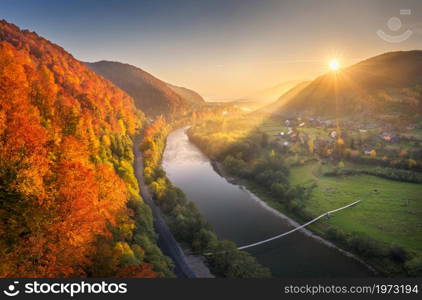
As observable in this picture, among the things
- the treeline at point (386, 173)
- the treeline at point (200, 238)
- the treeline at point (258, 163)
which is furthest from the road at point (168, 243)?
the treeline at point (386, 173)

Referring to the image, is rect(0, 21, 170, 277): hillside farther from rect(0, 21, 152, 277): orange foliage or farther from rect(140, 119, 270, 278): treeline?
rect(140, 119, 270, 278): treeline

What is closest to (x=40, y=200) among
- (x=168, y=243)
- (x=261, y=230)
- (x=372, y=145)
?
(x=168, y=243)

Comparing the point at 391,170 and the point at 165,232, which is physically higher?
the point at 391,170

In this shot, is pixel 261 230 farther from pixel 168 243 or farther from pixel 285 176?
pixel 285 176

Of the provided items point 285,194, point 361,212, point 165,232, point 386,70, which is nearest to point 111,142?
point 165,232

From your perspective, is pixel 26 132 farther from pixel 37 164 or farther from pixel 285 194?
pixel 285 194

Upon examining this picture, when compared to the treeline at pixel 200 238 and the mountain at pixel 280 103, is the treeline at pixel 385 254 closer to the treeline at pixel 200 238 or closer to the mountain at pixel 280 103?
the treeline at pixel 200 238
